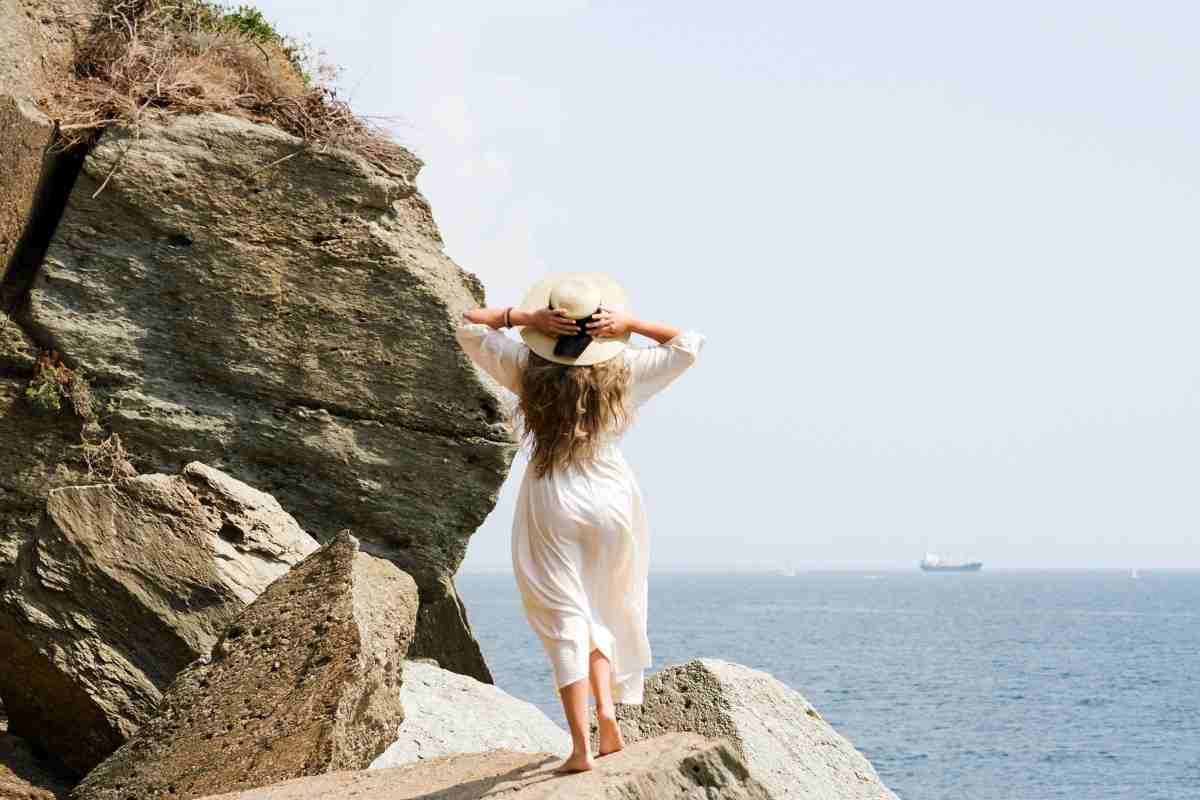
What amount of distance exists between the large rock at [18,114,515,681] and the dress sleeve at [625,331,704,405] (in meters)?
6.16

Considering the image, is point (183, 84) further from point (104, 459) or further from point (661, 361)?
point (661, 361)

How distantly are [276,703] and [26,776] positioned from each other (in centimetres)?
252

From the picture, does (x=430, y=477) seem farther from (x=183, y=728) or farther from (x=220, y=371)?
(x=183, y=728)

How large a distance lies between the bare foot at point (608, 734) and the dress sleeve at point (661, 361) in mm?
1478

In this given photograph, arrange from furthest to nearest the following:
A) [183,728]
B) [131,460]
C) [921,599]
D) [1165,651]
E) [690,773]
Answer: [921,599], [1165,651], [131,460], [183,728], [690,773]

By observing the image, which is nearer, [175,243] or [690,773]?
[690,773]

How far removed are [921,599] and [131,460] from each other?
156532 mm

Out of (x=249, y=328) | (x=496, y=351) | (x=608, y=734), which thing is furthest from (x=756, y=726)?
(x=249, y=328)

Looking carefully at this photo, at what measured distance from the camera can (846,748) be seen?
9.12m

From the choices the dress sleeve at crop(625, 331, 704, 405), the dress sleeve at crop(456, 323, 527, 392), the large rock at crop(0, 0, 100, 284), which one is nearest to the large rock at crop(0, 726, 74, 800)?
the large rock at crop(0, 0, 100, 284)

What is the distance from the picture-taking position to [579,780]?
5.77m

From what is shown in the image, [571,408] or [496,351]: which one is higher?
[496,351]

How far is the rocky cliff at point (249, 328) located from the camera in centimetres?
1184

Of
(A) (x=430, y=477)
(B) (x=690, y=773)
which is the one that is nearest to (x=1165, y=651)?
(A) (x=430, y=477)
